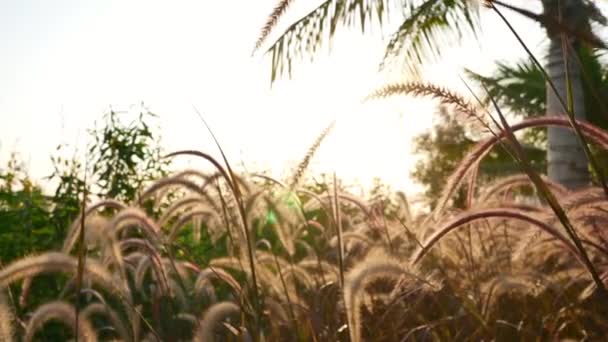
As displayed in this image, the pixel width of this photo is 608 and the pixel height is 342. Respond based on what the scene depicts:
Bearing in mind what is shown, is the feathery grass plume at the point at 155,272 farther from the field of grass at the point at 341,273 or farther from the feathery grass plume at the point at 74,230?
the feathery grass plume at the point at 74,230

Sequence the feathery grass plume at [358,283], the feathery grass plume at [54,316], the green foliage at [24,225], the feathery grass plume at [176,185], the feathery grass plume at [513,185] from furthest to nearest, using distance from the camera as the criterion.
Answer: the green foliage at [24,225], the feathery grass plume at [513,185], the feathery grass plume at [176,185], the feathery grass plume at [54,316], the feathery grass plume at [358,283]

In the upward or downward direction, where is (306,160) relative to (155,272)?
upward

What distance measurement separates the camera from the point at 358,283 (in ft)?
4.53

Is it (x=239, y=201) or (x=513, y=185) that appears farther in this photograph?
(x=513, y=185)

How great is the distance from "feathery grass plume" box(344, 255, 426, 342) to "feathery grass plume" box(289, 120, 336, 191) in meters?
0.29

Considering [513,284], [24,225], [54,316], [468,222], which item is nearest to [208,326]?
[54,316]

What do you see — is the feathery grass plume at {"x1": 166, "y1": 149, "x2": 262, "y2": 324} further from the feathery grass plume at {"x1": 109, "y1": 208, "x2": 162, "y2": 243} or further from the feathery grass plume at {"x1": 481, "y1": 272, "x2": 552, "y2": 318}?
the feathery grass plume at {"x1": 481, "y1": 272, "x2": 552, "y2": 318}

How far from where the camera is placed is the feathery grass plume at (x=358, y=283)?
1.28 meters

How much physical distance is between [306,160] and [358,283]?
1.39ft

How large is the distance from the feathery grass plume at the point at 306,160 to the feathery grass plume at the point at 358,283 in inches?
11.4

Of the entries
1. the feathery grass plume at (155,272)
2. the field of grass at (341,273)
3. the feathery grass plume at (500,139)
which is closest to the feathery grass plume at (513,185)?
the field of grass at (341,273)

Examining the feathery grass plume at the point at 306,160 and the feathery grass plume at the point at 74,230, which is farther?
the feathery grass plume at the point at 74,230

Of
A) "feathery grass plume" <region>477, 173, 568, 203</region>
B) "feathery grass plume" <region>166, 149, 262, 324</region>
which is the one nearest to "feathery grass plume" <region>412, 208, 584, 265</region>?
"feathery grass plume" <region>166, 149, 262, 324</region>

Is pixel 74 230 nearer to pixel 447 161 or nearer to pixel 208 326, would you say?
pixel 208 326
